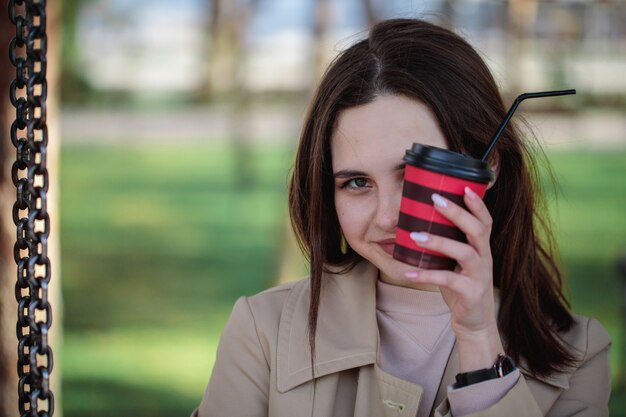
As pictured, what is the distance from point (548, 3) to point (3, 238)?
14061 millimetres

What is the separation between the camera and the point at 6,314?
361 centimetres

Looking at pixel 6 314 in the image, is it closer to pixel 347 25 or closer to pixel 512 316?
pixel 512 316

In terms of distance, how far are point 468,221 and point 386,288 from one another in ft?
1.94

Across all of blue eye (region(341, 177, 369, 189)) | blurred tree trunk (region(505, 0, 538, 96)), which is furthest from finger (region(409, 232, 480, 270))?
blurred tree trunk (region(505, 0, 538, 96))

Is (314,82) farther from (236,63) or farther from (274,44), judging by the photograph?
(274,44)

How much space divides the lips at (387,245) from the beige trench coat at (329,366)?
9.8 inches

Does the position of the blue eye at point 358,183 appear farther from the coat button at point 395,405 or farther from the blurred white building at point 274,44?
the blurred white building at point 274,44

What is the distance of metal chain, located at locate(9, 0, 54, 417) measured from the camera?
159cm

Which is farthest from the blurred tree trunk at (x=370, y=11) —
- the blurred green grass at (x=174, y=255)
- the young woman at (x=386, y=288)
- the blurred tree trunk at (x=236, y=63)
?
the blurred tree trunk at (x=236, y=63)

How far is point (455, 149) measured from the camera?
1.84 meters

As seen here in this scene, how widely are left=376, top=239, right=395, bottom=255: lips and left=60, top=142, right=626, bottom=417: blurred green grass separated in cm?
96

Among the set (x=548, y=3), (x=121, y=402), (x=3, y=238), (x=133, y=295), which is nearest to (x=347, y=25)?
(x=548, y=3)

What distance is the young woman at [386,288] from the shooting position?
1.82m

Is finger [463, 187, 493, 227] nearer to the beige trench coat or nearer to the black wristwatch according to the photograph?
the black wristwatch
